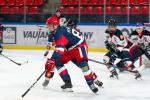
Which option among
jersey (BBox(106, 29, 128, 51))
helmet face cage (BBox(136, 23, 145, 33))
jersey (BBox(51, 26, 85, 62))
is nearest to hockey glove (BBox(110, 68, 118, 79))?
jersey (BBox(106, 29, 128, 51))

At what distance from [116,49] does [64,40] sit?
1876 mm

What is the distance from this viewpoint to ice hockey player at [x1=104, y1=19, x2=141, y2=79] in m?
6.95

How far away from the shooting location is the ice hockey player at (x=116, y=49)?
22.8 feet

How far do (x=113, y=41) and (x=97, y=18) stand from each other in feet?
20.1

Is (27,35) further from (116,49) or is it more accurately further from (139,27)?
(116,49)

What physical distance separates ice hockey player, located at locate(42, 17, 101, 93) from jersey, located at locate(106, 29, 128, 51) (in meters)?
1.39

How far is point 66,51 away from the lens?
5.69 metres

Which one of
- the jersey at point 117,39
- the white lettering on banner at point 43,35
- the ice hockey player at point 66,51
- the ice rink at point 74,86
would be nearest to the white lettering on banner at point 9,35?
the white lettering on banner at point 43,35

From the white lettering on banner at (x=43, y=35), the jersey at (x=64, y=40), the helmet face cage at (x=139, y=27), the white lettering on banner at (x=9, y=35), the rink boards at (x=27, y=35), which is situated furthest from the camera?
the white lettering on banner at (x=9, y=35)

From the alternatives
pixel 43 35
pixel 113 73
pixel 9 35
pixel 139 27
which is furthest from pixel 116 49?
pixel 9 35

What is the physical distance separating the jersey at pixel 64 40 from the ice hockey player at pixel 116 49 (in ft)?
4.18

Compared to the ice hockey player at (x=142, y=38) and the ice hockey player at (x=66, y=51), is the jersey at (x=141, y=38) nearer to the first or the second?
the ice hockey player at (x=142, y=38)

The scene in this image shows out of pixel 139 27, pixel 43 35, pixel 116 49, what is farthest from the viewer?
pixel 43 35

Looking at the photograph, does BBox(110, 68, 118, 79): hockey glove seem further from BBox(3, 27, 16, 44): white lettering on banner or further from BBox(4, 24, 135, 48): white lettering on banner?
BBox(3, 27, 16, 44): white lettering on banner
